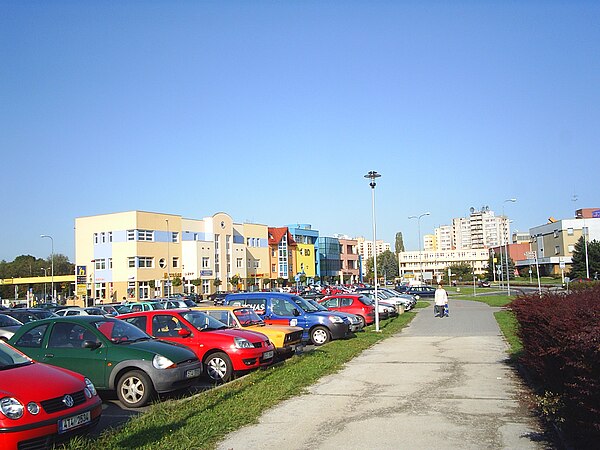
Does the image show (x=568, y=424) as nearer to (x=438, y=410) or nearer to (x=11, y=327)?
(x=438, y=410)

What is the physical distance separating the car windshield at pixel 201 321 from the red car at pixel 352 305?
43.3 ft

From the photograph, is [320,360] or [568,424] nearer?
[568,424]

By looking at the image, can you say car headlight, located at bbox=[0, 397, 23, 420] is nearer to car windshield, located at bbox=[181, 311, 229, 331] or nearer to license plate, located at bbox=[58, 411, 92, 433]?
license plate, located at bbox=[58, 411, 92, 433]

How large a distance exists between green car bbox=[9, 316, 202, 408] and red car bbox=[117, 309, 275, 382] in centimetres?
174

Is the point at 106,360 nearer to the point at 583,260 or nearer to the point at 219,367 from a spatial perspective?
the point at 219,367

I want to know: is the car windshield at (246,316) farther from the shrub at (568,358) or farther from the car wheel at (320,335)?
the shrub at (568,358)

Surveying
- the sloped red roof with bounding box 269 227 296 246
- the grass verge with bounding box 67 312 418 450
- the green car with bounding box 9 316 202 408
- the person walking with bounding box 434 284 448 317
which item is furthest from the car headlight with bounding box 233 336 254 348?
the sloped red roof with bounding box 269 227 296 246

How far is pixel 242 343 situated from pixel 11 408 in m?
6.54

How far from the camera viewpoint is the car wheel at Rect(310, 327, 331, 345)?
19422 millimetres

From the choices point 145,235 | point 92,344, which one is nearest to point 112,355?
point 92,344

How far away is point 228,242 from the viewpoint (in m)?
87.6

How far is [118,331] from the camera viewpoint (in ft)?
35.3

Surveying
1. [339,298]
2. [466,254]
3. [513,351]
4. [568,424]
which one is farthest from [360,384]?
[466,254]

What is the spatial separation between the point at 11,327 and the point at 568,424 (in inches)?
724
